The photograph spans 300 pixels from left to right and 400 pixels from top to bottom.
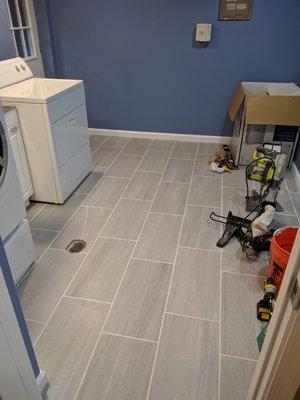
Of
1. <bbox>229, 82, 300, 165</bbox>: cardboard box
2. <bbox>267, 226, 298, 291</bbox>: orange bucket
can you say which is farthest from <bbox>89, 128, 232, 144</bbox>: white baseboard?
<bbox>267, 226, 298, 291</bbox>: orange bucket

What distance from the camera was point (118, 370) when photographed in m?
1.49

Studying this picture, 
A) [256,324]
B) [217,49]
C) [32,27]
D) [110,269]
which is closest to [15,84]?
[32,27]

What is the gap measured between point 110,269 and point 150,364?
0.68 metres

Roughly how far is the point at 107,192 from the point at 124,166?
1.84 ft

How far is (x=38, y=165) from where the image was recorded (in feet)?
8.27

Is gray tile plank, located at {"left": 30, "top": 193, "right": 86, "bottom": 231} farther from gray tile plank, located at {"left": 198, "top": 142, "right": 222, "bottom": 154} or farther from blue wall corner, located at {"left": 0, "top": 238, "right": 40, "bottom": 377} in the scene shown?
gray tile plank, located at {"left": 198, "top": 142, "right": 222, "bottom": 154}

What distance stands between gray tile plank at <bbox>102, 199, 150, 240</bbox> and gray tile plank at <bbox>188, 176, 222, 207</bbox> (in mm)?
430

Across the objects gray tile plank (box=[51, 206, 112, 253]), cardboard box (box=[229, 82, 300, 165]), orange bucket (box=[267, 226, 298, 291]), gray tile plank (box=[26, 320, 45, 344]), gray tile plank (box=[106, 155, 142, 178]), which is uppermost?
cardboard box (box=[229, 82, 300, 165])

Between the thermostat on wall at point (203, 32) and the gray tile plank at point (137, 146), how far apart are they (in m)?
1.26

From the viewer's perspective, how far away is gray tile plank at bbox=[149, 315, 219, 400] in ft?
4.61

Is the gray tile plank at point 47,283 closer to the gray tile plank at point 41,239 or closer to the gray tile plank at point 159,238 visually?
the gray tile plank at point 41,239

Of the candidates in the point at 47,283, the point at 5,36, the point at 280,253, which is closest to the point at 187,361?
the point at 280,253

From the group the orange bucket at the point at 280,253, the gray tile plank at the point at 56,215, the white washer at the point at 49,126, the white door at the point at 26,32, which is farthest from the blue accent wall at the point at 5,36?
the orange bucket at the point at 280,253

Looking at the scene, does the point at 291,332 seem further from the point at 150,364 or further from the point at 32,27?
the point at 32,27
